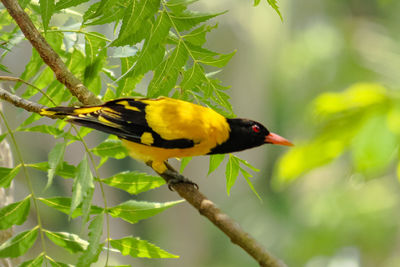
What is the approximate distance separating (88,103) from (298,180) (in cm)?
1176

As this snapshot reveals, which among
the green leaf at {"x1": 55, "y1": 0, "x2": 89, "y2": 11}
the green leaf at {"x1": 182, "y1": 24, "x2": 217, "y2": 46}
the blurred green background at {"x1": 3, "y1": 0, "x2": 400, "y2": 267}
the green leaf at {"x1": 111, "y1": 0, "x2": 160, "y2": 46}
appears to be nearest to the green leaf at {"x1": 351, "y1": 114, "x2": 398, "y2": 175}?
the green leaf at {"x1": 111, "y1": 0, "x2": 160, "y2": 46}

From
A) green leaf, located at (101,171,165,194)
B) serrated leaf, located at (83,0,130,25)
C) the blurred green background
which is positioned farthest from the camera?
the blurred green background

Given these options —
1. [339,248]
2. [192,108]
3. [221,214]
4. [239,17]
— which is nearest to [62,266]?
[221,214]

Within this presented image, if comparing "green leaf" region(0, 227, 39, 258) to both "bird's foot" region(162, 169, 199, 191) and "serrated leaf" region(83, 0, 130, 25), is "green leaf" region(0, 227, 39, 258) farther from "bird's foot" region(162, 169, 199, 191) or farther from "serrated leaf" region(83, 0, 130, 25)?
"serrated leaf" region(83, 0, 130, 25)

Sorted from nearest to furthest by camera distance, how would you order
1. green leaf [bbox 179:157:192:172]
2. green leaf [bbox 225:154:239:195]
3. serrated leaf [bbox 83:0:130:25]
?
serrated leaf [bbox 83:0:130:25]
green leaf [bbox 225:154:239:195]
green leaf [bbox 179:157:192:172]

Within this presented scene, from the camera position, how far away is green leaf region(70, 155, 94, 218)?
230 cm

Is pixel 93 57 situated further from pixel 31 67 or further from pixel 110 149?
pixel 110 149

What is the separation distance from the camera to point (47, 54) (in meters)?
2.58

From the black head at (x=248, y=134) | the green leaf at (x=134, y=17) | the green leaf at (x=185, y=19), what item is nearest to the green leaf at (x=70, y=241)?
the green leaf at (x=134, y=17)

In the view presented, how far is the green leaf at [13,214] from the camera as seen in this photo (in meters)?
2.55

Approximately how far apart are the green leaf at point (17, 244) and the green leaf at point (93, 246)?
37 cm

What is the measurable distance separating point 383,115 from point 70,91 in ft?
5.41

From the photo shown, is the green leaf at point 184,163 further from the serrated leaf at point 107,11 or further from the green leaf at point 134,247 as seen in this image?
the serrated leaf at point 107,11

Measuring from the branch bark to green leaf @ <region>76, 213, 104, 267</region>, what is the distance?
0.43 metres
